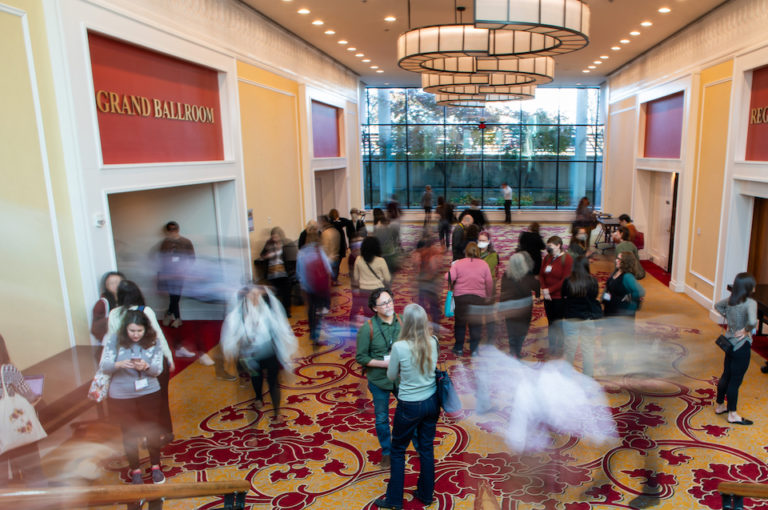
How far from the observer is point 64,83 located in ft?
17.5

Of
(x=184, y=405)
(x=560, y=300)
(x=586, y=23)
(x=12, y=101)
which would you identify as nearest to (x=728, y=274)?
(x=560, y=300)

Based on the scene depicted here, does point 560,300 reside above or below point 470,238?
below

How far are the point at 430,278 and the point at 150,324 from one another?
4.22 meters

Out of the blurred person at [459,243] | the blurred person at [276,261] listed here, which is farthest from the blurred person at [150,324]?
the blurred person at [459,243]

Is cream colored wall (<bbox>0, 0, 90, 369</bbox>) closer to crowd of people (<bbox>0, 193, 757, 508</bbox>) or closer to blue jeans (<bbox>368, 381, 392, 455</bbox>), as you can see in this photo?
crowd of people (<bbox>0, 193, 757, 508</bbox>)

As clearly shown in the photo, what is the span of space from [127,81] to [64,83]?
126 centimetres

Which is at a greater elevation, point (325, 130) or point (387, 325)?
point (325, 130)

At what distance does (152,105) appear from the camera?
7000 millimetres

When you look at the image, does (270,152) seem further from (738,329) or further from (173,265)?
(738,329)

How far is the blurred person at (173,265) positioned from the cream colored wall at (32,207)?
270cm

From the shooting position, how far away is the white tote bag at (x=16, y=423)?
373cm

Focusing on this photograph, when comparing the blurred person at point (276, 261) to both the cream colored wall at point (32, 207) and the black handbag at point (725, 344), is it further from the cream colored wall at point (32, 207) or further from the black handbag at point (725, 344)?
the black handbag at point (725, 344)

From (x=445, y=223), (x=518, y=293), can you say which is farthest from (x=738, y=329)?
(x=445, y=223)

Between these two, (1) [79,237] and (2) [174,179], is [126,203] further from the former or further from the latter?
(1) [79,237]
